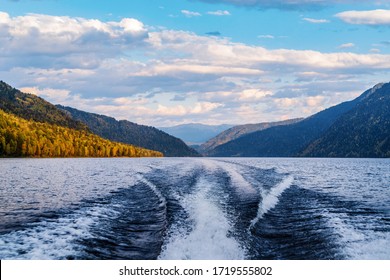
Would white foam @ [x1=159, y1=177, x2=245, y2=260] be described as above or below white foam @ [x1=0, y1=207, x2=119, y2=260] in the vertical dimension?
below

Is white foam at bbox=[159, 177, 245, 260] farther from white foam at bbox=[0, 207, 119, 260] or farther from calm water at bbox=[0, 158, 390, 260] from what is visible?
white foam at bbox=[0, 207, 119, 260]

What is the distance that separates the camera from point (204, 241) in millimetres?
27797

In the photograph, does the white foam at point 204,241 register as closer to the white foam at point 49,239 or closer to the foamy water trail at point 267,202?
the foamy water trail at point 267,202

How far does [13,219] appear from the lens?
34.7 metres

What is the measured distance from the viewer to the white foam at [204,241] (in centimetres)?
2506

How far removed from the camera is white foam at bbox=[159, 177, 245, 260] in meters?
25.1

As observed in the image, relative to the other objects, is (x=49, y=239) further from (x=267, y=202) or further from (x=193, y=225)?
(x=267, y=202)

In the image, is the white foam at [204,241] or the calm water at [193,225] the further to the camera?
the calm water at [193,225]

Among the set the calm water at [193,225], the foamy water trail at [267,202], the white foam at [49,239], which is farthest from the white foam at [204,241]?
the white foam at [49,239]

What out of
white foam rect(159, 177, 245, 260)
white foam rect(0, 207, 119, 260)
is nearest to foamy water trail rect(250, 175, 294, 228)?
white foam rect(159, 177, 245, 260)

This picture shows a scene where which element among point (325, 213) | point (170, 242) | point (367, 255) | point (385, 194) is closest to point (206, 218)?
point (170, 242)
